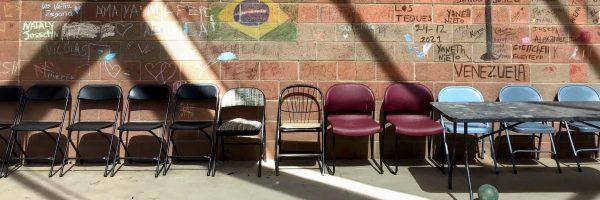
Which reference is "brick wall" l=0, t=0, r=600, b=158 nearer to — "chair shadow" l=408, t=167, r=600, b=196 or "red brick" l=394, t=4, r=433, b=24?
"red brick" l=394, t=4, r=433, b=24

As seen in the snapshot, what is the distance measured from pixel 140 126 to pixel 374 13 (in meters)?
2.52

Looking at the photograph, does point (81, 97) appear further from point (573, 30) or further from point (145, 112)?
point (573, 30)

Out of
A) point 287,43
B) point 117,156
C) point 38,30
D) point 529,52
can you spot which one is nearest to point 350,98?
point 287,43

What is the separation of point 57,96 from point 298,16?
2.50 meters

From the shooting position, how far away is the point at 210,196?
13.1 ft

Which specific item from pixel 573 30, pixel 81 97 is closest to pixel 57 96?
pixel 81 97

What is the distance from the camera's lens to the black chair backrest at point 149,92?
16.4ft

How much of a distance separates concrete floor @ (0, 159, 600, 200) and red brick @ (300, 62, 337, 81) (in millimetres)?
873

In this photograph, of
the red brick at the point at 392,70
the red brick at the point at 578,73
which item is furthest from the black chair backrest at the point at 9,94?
the red brick at the point at 578,73

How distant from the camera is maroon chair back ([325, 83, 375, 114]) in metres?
5.02

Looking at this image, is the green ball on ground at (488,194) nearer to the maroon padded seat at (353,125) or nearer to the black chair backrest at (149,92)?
the maroon padded seat at (353,125)

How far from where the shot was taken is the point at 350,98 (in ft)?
Result: 16.5

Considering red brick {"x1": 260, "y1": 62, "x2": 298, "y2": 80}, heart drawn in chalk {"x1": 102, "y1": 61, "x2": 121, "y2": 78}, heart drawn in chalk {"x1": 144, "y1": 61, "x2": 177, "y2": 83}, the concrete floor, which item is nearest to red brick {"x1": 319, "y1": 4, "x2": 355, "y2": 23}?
red brick {"x1": 260, "y1": 62, "x2": 298, "y2": 80}

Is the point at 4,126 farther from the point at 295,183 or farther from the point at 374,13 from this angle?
the point at 374,13
